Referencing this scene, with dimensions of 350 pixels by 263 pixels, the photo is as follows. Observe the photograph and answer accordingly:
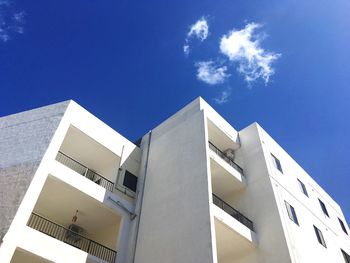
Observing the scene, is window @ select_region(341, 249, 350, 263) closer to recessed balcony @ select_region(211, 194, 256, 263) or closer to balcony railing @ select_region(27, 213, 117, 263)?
recessed balcony @ select_region(211, 194, 256, 263)

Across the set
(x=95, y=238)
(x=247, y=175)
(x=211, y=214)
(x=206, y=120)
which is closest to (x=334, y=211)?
(x=247, y=175)

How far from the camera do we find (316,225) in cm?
1808

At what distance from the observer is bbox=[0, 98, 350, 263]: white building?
11812 millimetres

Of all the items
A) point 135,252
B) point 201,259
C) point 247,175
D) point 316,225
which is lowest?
point 201,259

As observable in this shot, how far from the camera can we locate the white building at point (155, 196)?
1181 cm

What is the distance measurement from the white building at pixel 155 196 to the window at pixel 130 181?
7cm

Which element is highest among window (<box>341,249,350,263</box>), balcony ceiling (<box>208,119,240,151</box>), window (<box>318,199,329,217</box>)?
balcony ceiling (<box>208,119,240,151</box>)

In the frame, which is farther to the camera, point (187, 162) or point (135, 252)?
point (187, 162)

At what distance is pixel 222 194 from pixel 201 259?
6817 millimetres

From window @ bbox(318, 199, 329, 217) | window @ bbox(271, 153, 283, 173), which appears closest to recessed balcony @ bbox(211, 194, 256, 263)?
window @ bbox(271, 153, 283, 173)

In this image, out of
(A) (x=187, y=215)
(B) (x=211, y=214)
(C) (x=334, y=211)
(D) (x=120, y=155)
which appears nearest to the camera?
(B) (x=211, y=214)

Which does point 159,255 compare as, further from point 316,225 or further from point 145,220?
point 316,225

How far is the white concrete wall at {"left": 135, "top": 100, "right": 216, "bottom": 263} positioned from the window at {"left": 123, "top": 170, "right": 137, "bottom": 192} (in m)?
0.80

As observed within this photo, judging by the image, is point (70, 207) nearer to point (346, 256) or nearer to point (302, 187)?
point (302, 187)
